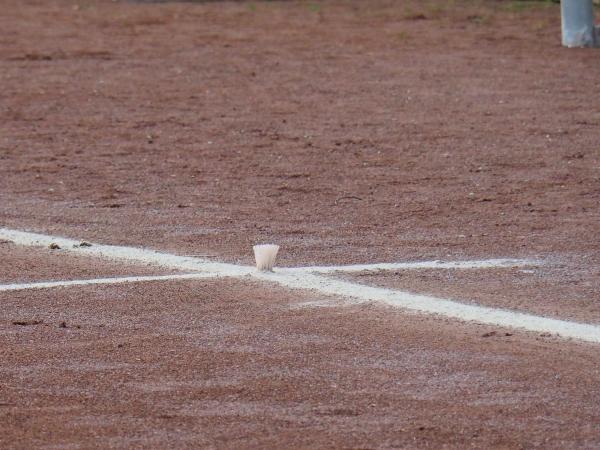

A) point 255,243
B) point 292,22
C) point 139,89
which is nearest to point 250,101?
point 139,89

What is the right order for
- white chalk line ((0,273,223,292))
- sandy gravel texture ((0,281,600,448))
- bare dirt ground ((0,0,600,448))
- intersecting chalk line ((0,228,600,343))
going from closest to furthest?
1. sandy gravel texture ((0,281,600,448))
2. bare dirt ground ((0,0,600,448))
3. intersecting chalk line ((0,228,600,343))
4. white chalk line ((0,273,223,292))

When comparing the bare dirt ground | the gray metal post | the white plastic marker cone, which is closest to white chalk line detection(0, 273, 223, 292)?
the bare dirt ground

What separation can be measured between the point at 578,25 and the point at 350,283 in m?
11.5

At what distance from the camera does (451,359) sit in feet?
16.3

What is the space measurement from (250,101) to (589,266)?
7015mm

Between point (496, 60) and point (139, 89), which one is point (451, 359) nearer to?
point (139, 89)

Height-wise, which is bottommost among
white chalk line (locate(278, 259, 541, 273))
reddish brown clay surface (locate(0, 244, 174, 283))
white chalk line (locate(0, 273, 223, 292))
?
white chalk line (locate(278, 259, 541, 273))

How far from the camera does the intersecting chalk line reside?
Result: 17.8 feet

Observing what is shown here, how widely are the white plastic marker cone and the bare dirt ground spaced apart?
0.21 meters

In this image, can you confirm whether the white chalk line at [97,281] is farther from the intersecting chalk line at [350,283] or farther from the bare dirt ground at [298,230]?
the bare dirt ground at [298,230]

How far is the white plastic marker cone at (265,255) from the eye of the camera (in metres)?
6.26

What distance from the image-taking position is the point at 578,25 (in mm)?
16891

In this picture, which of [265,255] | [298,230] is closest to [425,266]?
[265,255]

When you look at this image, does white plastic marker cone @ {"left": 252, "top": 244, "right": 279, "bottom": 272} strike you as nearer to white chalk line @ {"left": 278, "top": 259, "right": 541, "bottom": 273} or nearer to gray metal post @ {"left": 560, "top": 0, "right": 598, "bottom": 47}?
white chalk line @ {"left": 278, "top": 259, "right": 541, "bottom": 273}
